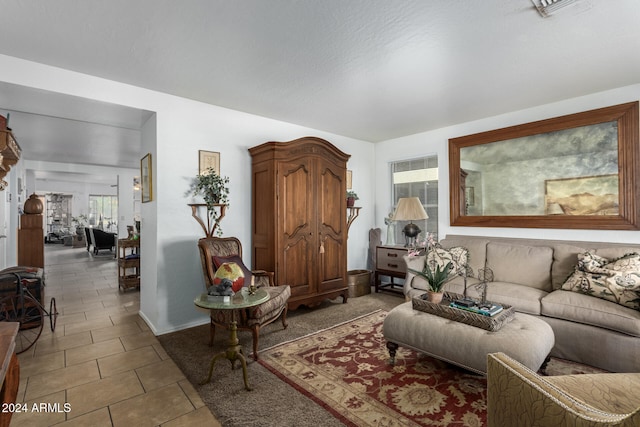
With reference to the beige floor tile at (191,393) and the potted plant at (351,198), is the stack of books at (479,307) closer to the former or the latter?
the beige floor tile at (191,393)

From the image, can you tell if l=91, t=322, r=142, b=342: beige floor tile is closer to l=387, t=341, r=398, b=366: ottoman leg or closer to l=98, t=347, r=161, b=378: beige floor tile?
l=98, t=347, r=161, b=378: beige floor tile

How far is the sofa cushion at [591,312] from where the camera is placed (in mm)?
2369

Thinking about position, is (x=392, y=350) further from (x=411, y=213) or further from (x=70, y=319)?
(x=70, y=319)

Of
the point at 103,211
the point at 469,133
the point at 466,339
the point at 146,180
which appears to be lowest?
the point at 466,339

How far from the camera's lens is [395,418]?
1.87m

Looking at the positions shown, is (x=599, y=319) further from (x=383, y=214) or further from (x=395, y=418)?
(x=383, y=214)

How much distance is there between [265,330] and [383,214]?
3.06 metres

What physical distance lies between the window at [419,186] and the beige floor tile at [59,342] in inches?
164

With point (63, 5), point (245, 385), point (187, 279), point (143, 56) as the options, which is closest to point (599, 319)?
point (245, 385)

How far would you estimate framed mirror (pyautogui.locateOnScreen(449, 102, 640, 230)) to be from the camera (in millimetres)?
3152

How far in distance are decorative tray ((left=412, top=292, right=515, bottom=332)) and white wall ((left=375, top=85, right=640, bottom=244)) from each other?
184 cm

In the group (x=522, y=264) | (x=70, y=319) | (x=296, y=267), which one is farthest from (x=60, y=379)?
(x=522, y=264)

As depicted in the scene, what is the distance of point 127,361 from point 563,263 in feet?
14.2

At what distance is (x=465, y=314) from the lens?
2.27 meters
